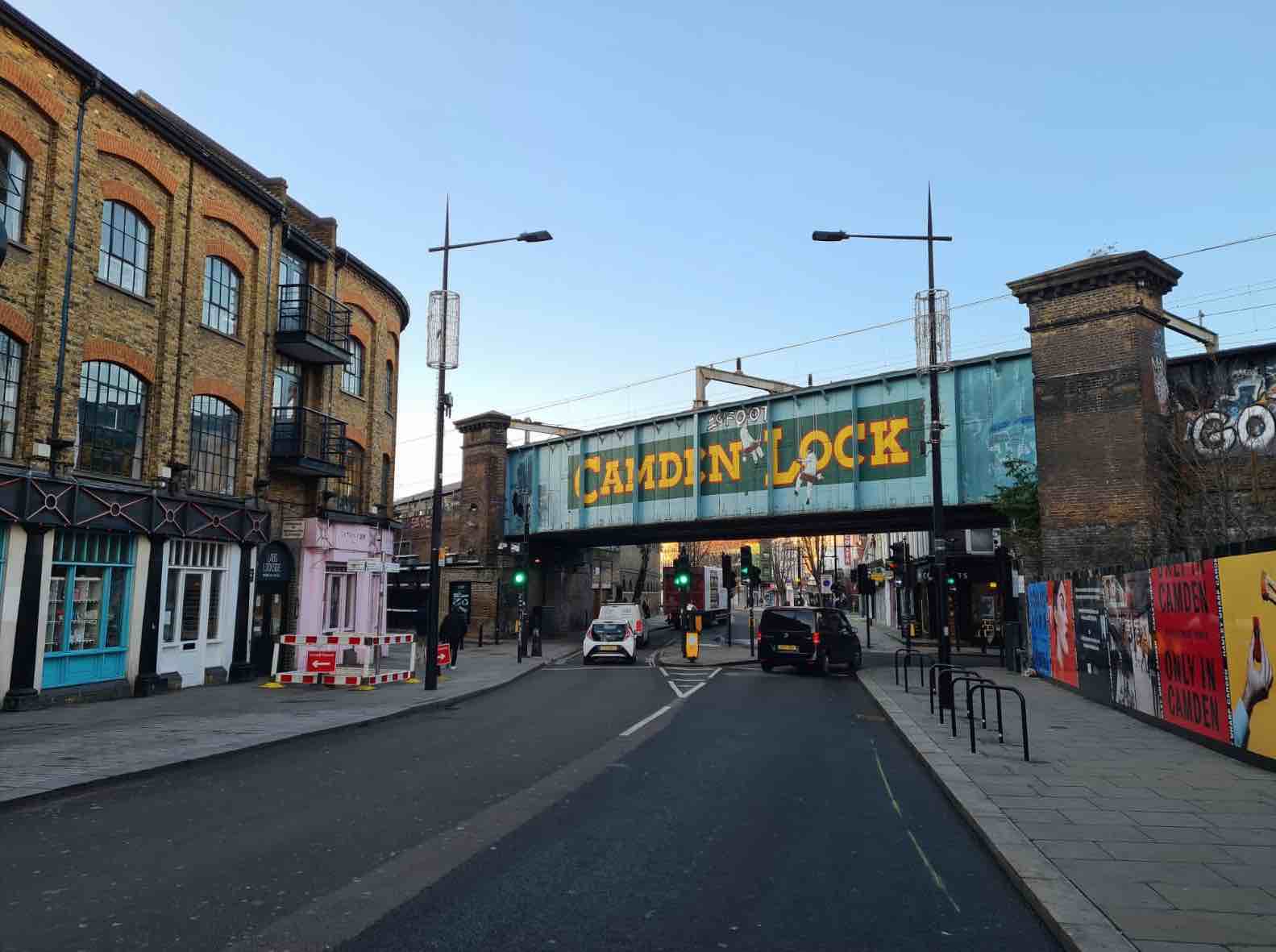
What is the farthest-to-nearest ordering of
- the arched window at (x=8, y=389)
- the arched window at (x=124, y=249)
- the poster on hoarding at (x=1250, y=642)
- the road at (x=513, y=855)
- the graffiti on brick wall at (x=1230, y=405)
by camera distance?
the graffiti on brick wall at (x=1230, y=405) → the arched window at (x=124, y=249) → the arched window at (x=8, y=389) → the poster on hoarding at (x=1250, y=642) → the road at (x=513, y=855)

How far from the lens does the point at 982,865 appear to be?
6352 millimetres

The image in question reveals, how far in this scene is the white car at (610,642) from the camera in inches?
1092

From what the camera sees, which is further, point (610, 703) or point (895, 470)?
point (895, 470)

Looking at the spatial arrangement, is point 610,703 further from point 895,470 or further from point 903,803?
point 895,470

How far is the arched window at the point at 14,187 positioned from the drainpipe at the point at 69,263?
0.80m

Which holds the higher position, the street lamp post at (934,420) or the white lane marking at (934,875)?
the street lamp post at (934,420)

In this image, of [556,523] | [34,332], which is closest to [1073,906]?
[34,332]

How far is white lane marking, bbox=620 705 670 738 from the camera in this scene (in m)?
12.8

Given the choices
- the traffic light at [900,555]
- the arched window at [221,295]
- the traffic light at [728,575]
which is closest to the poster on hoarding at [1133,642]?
the traffic light at [900,555]

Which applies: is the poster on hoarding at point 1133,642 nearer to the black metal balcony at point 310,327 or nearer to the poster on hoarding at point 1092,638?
the poster on hoarding at point 1092,638

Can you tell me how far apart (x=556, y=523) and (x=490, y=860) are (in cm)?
3042

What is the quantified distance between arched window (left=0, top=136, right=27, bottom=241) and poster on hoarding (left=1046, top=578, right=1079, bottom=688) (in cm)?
2034

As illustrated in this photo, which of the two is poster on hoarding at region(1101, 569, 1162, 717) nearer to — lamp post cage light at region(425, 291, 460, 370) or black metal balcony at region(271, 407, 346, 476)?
lamp post cage light at region(425, 291, 460, 370)

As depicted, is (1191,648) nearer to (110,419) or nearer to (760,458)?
(110,419)
